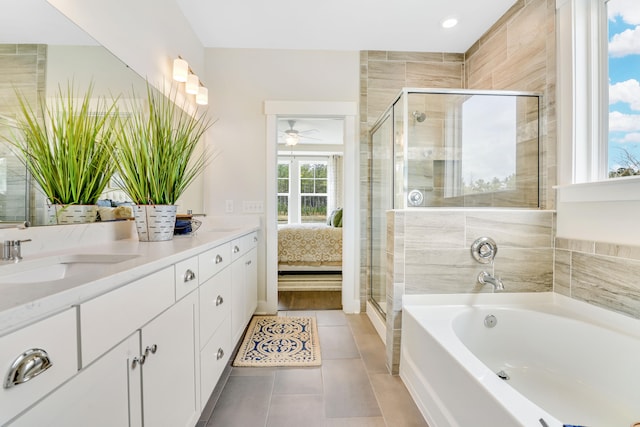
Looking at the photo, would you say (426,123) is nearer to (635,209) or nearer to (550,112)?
(550,112)

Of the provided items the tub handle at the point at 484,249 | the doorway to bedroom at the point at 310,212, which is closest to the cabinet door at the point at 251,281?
the doorway to bedroom at the point at 310,212

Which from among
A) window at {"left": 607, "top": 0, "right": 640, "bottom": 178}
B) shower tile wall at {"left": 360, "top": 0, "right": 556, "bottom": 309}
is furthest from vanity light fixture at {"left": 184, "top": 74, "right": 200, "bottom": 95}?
window at {"left": 607, "top": 0, "right": 640, "bottom": 178}

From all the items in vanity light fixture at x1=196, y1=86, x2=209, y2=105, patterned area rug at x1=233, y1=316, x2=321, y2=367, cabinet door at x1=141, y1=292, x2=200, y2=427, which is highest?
vanity light fixture at x1=196, y1=86, x2=209, y2=105

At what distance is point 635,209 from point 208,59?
10.5ft

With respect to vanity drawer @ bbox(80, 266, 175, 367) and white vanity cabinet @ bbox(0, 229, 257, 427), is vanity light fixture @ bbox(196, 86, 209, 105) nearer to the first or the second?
white vanity cabinet @ bbox(0, 229, 257, 427)

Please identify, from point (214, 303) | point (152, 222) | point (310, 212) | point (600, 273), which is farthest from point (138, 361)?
point (310, 212)

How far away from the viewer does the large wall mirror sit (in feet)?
2.99

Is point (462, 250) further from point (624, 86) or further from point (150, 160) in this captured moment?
point (150, 160)

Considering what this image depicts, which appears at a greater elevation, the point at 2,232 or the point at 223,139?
the point at 223,139

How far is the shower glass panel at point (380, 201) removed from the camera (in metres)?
2.22

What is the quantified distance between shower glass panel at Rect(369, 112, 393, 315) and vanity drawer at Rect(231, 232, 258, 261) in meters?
1.04

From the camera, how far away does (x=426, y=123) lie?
2.07m

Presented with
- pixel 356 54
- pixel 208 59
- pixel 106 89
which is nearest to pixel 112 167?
pixel 106 89

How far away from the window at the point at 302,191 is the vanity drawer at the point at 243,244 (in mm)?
3995
